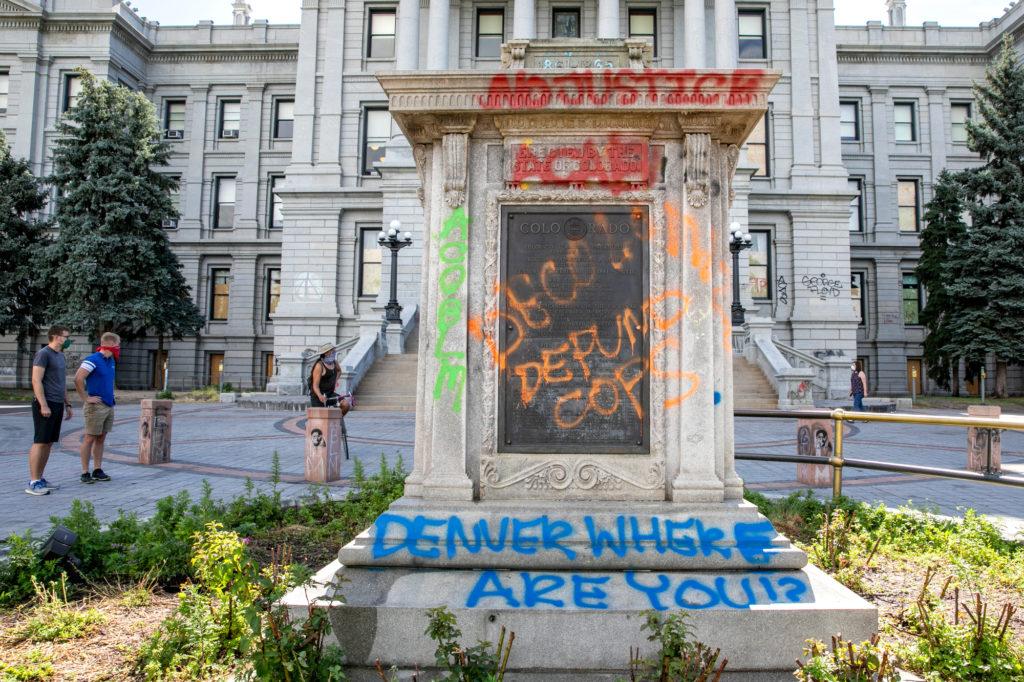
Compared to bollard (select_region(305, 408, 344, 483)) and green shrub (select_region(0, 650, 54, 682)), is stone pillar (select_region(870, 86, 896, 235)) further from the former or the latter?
green shrub (select_region(0, 650, 54, 682))

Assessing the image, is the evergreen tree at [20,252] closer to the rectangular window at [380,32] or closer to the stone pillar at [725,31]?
the rectangular window at [380,32]

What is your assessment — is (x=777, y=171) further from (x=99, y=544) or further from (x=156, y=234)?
(x=99, y=544)

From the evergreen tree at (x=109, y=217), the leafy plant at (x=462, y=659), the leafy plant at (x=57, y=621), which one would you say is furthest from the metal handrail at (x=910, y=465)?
the evergreen tree at (x=109, y=217)

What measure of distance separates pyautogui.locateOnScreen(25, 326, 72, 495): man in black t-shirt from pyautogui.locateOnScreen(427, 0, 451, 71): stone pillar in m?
25.8

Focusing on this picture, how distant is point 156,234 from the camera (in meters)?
33.7

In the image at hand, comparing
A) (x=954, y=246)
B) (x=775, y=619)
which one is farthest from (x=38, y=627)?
(x=954, y=246)

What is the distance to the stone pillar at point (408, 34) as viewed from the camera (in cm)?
3147

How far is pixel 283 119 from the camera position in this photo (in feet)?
145

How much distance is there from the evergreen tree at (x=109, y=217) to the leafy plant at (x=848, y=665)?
34318 millimetres

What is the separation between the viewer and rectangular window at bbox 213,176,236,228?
144 feet

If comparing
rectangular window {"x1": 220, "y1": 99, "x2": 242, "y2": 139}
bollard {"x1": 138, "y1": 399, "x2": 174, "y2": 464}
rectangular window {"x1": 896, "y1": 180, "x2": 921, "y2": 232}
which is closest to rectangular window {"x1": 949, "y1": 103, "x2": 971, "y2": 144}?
rectangular window {"x1": 896, "y1": 180, "x2": 921, "y2": 232}

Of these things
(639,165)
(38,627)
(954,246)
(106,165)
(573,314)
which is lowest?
(38,627)

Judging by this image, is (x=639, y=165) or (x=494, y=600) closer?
(x=494, y=600)

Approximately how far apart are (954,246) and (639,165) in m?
34.1
